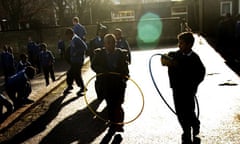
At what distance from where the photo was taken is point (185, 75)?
663cm

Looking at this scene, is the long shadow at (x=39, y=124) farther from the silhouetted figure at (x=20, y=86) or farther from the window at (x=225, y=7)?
the window at (x=225, y=7)

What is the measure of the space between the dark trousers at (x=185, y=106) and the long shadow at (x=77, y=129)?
1.84 m

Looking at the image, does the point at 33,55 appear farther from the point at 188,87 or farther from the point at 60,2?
the point at 60,2

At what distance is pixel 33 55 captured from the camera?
72.0 ft

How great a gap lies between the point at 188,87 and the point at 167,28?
27075 mm

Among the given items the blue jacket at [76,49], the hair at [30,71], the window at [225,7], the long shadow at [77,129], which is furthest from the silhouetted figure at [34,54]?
the window at [225,7]

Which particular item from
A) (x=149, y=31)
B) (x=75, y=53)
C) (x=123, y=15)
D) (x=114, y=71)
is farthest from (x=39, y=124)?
(x=123, y=15)

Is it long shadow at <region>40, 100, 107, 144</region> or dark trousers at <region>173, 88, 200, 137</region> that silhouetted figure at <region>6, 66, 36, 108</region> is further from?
dark trousers at <region>173, 88, 200, 137</region>

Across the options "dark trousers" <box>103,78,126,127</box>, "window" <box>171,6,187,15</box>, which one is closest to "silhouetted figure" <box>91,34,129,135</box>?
"dark trousers" <box>103,78,126,127</box>

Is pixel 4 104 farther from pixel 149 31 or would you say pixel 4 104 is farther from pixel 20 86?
pixel 149 31

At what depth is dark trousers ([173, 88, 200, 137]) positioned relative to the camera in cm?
671

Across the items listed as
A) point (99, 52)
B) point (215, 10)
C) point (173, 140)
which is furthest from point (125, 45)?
point (215, 10)

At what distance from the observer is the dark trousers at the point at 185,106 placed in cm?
671

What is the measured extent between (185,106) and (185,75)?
1.83ft
